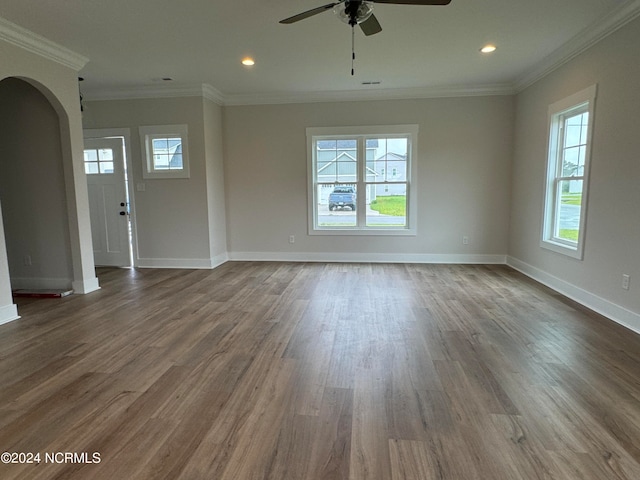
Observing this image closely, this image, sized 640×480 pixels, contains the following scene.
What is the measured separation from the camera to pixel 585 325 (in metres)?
3.14

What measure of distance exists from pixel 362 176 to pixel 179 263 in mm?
3383

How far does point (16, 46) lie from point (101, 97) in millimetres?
2209

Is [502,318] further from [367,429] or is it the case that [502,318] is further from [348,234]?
[348,234]

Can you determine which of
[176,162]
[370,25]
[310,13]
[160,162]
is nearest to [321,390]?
[310,13]

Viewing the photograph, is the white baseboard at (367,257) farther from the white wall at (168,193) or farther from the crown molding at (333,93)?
the crown molding at (333,93)

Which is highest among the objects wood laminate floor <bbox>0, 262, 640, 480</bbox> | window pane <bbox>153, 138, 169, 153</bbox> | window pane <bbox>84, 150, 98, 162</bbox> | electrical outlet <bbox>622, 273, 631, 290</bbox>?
window pane <bbox>153, 138, 169, 153</bbox>

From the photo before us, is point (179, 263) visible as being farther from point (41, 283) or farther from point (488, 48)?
point (488, 48)

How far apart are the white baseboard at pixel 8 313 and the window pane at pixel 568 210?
5.93m

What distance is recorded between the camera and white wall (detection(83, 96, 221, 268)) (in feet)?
18.0

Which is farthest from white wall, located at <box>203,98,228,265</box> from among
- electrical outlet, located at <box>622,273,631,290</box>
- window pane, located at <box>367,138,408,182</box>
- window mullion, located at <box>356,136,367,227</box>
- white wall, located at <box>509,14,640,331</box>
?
electrical outlet, located at <box>622,273,631,290</box>

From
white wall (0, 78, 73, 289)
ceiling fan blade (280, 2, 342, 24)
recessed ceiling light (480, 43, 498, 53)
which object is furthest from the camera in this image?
white wall (0, 78, 73, 289)

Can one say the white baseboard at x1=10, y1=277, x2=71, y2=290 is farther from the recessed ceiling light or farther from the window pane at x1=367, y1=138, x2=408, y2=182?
the recessed ceiling light

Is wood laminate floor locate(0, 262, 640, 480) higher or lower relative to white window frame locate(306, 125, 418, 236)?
lower

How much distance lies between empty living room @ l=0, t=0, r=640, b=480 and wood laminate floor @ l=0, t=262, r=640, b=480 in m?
0.02
